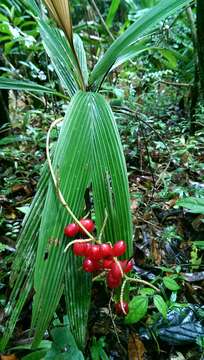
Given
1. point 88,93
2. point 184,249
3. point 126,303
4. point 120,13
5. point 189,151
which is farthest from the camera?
point 120,13

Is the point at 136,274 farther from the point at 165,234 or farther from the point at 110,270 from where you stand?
the point at 110,270

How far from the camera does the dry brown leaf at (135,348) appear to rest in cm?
112

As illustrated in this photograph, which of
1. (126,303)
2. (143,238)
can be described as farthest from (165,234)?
(126,303)

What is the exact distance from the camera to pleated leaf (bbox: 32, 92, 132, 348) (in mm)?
825

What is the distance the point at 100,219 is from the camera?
890 mm

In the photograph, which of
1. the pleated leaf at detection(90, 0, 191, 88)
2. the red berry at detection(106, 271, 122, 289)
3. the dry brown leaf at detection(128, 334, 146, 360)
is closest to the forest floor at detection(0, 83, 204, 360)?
the dry brown leaf at detection(128, 334, 146, 360)

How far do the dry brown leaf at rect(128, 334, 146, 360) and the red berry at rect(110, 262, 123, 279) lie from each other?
0.39 metres

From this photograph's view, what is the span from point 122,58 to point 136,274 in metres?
0.74

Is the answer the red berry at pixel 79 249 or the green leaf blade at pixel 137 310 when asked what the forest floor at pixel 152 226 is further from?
the red berry at pixel 79 249

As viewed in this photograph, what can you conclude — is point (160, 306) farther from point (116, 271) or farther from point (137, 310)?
point (116, 271)

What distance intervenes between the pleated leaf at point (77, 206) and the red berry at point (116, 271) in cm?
6

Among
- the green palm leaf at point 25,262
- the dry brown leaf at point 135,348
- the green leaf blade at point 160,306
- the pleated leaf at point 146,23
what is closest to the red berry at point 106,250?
the green palm leaf at point 25,262

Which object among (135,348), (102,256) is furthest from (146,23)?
(135,348)

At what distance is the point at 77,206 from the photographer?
35.5 inches
